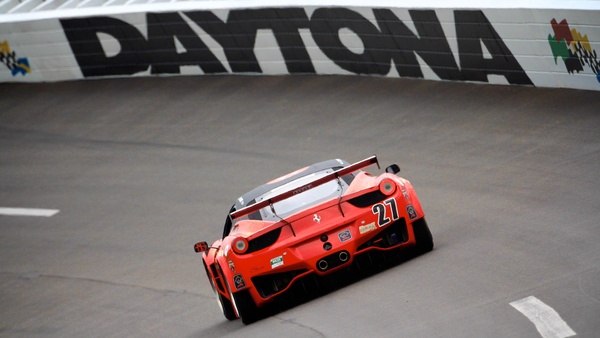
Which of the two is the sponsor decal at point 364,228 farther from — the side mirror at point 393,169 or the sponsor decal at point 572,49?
the sponsor decal at point 572,49

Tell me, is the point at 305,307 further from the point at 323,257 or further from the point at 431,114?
the point at 431,114

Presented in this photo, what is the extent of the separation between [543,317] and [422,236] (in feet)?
7.99

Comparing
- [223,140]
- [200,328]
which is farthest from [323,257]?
[223,140]

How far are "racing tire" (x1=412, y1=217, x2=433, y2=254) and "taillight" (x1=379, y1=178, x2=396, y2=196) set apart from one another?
0.36m

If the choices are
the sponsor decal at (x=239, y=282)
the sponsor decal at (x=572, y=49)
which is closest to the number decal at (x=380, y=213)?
the sponsor decal at (x=239, y=282)

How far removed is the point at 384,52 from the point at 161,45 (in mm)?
6248

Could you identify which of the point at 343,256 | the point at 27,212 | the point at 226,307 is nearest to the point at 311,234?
the point at 343,256

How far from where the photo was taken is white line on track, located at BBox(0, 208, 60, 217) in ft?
55.6

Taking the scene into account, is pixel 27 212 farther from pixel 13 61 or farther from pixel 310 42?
pixel 13 61

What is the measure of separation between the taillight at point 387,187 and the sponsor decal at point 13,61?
17.8 m

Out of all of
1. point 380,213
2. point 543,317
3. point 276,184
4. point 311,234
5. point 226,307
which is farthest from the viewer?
point 276,184

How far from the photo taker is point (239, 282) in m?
8.88

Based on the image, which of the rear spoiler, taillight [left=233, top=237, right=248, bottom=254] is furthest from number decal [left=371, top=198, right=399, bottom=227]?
taillight [left=233, top=237, right=248, bottom=254]

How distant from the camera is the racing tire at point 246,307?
8.95 metres
